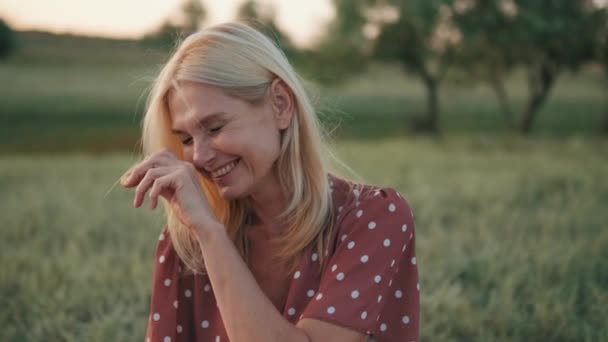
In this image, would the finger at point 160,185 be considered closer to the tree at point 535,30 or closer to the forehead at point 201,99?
the forehead at point 201,99

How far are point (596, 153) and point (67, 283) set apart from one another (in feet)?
33.0

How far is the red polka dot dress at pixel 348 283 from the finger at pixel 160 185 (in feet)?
1.13

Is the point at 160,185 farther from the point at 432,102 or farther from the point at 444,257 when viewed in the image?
the point at 432,102

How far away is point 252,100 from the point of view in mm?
1716

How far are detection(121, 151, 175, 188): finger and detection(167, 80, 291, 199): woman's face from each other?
0.11 meters

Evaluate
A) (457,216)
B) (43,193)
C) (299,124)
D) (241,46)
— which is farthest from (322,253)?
(43,193)

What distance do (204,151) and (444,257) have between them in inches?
108

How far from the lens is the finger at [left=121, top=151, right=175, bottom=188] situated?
1.62m

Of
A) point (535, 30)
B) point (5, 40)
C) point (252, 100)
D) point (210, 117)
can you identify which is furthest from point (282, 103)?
point (535, 30)

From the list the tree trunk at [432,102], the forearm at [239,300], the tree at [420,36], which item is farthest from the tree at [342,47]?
the forearm at [239,300]

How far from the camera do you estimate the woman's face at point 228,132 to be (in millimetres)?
1693

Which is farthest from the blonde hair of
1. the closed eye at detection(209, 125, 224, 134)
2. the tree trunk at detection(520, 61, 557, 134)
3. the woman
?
the tree trunk at detection(520, 61, 557, 134)

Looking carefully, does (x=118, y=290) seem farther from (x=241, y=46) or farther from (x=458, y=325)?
(x=241, y=46)

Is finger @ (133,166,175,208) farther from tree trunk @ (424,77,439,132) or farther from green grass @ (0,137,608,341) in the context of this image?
tree trunk @ (424,77,439,132)
